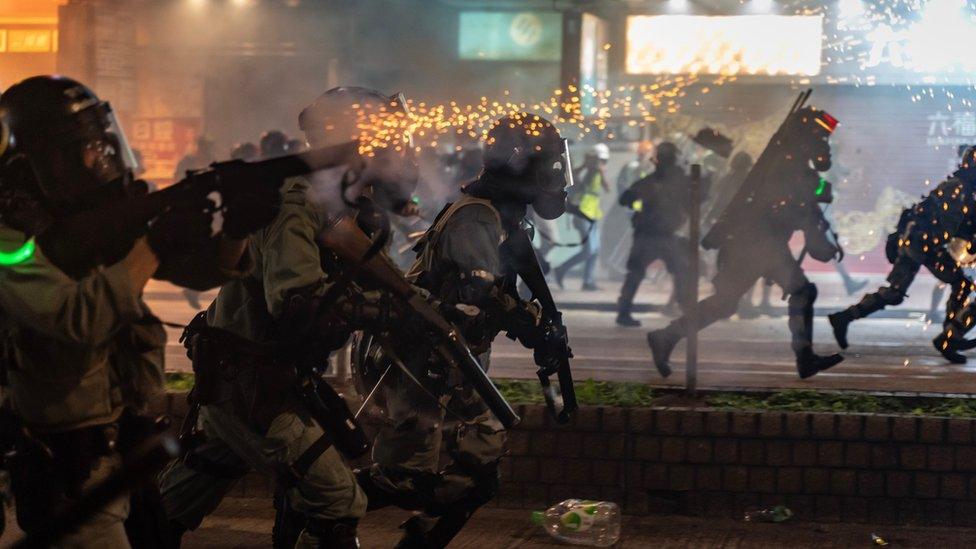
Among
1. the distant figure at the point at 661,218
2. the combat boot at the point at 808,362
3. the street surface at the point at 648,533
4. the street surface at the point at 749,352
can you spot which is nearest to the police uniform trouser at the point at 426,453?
the street surface at the point at 648,533

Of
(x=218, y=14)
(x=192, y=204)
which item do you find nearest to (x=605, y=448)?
(x=192, y=204)

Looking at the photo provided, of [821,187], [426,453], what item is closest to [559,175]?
[426,453]

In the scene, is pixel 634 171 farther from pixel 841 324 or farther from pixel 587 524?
pixel 587 524

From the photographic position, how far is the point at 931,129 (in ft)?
64.8

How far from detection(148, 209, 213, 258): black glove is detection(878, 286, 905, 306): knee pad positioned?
316 inches

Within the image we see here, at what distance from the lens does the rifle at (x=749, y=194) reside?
9.20 m

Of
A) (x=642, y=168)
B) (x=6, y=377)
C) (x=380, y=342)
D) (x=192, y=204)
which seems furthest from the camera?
(x=642, y=168)

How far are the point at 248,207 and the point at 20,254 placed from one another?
Answer: 0.49 m

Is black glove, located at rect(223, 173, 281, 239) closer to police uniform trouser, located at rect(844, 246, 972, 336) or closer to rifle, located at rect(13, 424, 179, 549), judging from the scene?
rifle, located at rect(13, 424, 179, 549)

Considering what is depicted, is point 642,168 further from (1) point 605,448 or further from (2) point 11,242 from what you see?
(2) point 11,242

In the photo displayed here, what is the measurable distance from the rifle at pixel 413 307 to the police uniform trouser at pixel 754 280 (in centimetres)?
516

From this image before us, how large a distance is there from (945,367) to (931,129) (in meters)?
9.92

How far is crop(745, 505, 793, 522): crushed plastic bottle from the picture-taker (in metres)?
5.89

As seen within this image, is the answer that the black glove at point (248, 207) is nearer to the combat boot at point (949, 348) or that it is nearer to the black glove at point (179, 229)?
the black glove at point (179, 229)
